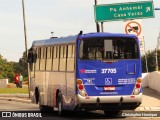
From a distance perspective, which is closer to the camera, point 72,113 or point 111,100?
point 111,100

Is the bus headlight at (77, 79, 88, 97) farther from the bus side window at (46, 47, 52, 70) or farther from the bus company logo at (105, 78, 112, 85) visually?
the bus side window at (46, 47, 52, 70)

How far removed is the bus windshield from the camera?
68.4ft

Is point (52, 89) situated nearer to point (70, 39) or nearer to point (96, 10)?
point (70, 39)

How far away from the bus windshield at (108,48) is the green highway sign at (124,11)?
9145mm

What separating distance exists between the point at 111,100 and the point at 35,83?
6.90 m

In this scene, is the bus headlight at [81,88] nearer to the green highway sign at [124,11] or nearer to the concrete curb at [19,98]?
the green highway sign at [124,11]

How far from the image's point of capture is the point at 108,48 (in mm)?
21109

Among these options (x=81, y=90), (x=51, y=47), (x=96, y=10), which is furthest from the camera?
(x=96, y=10)

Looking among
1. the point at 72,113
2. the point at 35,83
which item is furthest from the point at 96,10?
the point at 72,113

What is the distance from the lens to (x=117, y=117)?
2198cm

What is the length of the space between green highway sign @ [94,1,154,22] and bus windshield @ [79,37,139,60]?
9.14 meters

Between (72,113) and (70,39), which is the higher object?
(70,39)

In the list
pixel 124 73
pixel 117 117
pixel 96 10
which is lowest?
pixel 117 117

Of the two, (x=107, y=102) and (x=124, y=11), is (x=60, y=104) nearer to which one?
(x=107, y=102)
